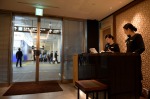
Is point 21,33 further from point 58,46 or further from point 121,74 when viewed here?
point 121,74

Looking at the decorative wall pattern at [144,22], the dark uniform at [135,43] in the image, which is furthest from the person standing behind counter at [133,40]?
the decorative wall pattern at [144,22]

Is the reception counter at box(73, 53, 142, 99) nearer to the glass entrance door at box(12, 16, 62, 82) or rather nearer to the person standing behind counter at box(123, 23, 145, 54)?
the person standing behind counter at box(123, 23, 145, 54)

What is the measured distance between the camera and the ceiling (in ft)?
12.2

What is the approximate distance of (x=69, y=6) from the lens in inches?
159

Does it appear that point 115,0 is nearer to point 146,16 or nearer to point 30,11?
point 146,16

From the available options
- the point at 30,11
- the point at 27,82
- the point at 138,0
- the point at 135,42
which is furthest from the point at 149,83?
the point at 30,11

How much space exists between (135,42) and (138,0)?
4.98 feet

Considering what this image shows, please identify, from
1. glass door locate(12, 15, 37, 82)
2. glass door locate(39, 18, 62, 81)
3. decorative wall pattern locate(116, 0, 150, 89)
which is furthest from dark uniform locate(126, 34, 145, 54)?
glass door locate(12, 15, 37, 82)

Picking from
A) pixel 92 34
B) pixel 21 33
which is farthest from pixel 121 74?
pixel 21 33

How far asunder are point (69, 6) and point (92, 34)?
1.83m

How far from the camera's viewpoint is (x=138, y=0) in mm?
3404

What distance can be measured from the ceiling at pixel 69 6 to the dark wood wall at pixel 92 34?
24.8 inches

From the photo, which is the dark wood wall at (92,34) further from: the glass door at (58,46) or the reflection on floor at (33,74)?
the reflection on floor at (33,74)

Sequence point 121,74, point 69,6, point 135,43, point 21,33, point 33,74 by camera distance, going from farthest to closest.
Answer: point 21,33
point 33,74
point 69,6
point 135,43
point 121,74
